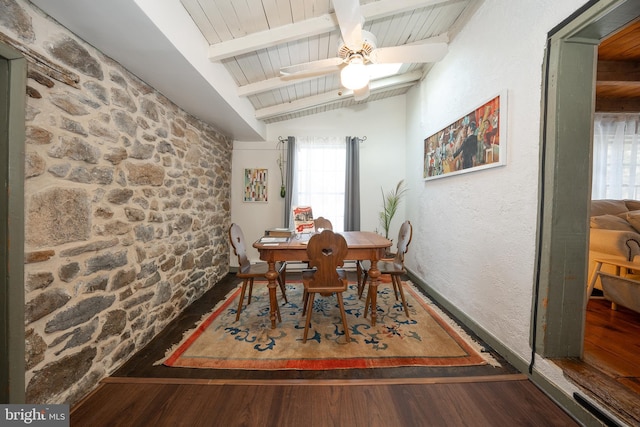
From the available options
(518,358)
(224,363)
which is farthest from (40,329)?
(518,358)

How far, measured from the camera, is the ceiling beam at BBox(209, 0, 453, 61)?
182cm

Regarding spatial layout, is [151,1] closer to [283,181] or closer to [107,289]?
[107,289]

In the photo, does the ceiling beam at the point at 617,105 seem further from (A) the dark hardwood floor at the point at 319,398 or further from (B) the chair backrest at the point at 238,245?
(B) the chair backrest at the point at 238,245

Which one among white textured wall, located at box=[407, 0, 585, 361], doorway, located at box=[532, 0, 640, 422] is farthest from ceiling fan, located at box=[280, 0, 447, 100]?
doorway, located at box=[532, 0, 640, 422]

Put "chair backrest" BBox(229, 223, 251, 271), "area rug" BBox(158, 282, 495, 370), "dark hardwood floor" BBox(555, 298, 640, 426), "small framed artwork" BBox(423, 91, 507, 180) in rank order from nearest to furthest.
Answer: "dark hardwood floor" BBox(555, 298, 640, 426) < "area rug" BBox(158, 282, 495, 370) < "small framed artwork" BBox(423, 91, 507, 180) < "chair backrest" BBox(229, 223, 251, 271)

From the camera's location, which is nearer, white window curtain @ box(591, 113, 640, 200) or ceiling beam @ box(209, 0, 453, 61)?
ceiling beam @ box(209, 0, 453, 61)

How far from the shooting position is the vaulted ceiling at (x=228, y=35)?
128 cm

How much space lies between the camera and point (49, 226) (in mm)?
1196

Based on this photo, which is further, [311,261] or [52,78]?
[311,261]

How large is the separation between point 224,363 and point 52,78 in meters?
1.94

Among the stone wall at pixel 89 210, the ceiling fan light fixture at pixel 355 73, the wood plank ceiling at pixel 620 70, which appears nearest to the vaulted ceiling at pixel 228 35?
the stone wall at pixel 89 210

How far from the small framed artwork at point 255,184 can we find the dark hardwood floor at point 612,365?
12.0ft

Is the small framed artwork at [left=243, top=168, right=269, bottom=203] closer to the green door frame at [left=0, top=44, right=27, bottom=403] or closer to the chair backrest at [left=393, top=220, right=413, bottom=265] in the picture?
the chair backrest at [left=393, top=220, right=413, bottom=265]

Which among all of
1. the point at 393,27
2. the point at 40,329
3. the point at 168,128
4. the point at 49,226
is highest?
the point at 393,27
